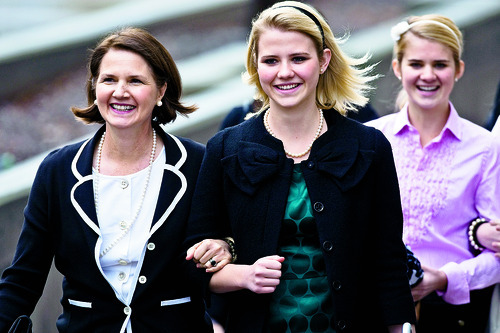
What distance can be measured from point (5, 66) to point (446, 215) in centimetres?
312

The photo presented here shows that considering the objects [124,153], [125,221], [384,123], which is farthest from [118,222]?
[384,123]

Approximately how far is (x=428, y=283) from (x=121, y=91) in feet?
4.95

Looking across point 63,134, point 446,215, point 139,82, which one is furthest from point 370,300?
point 63,134

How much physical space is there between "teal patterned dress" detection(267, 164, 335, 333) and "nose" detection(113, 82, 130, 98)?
2.53 ft

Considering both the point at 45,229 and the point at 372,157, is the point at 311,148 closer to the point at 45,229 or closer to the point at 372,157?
the point at 372,157

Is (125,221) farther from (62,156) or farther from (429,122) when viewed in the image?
(429,122)

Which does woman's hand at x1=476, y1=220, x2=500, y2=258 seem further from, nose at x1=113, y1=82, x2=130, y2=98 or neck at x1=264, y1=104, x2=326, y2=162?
nose at x1=113, y1=82, x2=130, y2=98

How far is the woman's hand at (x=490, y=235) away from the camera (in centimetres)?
348

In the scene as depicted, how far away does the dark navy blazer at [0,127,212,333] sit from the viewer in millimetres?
3029

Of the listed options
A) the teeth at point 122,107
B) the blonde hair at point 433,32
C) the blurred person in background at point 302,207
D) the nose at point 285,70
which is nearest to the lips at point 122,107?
the teeth at point 122,107

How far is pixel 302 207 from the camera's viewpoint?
2.86 metres

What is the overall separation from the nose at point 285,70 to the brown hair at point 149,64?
1.82 ft

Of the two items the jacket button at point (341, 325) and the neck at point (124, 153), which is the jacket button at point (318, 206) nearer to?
the jacket button at point (341, 325)

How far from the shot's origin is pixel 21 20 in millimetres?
5324
